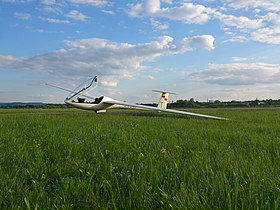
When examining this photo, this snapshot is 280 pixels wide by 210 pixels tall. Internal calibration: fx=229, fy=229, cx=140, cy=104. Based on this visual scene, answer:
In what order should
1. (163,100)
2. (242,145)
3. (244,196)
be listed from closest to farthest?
(244,196) < (242,145) < (163,100)

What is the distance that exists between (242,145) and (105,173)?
3532 mm

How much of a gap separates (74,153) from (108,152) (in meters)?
0.56

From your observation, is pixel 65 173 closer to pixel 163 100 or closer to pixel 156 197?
pixel 156 197

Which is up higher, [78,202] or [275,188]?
[275,188]

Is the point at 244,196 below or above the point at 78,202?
above

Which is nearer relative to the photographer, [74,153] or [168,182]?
[168,182]

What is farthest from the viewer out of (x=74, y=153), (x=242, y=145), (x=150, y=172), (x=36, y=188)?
(x=242, y=145)

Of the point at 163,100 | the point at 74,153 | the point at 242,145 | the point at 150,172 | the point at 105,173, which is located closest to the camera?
the point at 150,172

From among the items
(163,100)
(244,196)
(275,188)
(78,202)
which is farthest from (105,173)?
(163,100)

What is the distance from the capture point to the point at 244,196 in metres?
1.67

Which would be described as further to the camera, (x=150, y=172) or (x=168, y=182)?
(x=150, y=172)

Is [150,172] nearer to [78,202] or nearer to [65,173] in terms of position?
[78,202]

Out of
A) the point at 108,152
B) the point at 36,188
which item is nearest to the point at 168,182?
the point at 36,188

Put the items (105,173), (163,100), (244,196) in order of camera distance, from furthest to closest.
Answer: (163,100), (105,173), (244,196)
